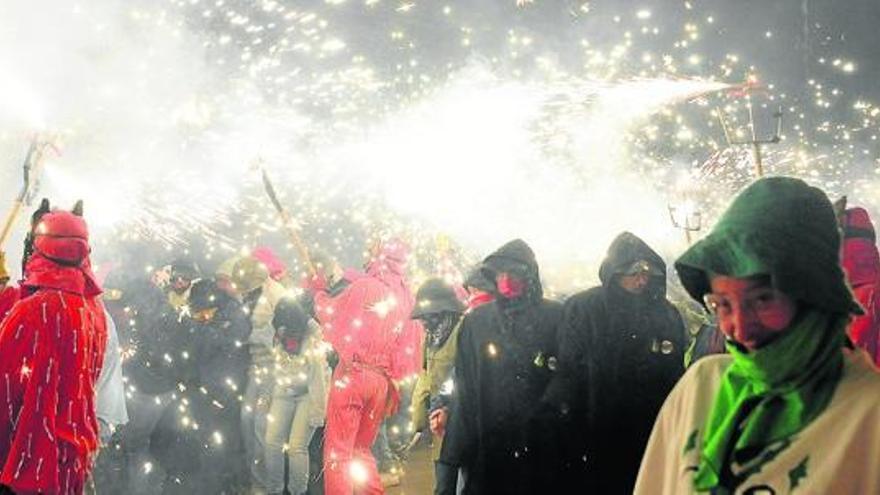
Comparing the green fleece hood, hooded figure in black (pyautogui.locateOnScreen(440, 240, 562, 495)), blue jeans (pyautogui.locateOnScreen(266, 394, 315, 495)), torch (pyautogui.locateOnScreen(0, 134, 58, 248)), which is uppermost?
torch (pyautogui.locateOnScreen(0, 134, 58, 248))

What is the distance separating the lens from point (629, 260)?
5496mm

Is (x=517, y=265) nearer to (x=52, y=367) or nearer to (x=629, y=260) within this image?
(x=629, y=260)

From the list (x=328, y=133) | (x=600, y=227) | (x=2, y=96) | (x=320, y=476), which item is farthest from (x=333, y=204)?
(x=320, y=476)

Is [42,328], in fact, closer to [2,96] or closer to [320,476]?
[320,476]

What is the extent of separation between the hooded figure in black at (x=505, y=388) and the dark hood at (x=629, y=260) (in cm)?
46

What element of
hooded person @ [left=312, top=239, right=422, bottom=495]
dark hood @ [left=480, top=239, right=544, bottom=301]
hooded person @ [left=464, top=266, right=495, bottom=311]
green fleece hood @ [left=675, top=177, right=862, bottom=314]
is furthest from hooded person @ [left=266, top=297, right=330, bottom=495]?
green fleece hood @ [left=675, top=177, right=862, bottom=314]

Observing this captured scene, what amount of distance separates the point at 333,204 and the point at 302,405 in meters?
15.1

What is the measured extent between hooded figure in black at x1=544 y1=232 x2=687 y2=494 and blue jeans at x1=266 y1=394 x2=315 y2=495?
330 cm

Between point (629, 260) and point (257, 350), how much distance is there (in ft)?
14.0

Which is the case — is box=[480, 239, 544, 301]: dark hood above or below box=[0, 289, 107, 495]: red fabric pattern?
above

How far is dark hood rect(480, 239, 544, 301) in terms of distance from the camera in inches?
215

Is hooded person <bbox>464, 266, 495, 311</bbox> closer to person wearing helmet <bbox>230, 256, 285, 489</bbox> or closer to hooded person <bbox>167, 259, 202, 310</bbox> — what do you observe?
person wearing helmet <bbox>230, 256, 285, 489</bbox>

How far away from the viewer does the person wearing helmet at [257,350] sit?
7.97 meters

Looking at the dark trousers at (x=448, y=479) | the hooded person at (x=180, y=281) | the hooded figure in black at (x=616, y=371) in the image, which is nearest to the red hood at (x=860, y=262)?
the hooded figure in black at (x=616, y=371)
